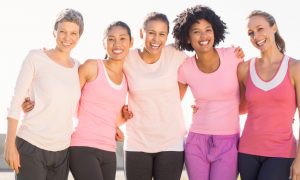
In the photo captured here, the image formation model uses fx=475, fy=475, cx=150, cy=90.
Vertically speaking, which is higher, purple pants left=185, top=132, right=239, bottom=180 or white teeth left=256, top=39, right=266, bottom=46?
white teeth left=256, top=39, right=266, bottom=46

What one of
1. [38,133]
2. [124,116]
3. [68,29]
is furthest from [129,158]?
[68,29]

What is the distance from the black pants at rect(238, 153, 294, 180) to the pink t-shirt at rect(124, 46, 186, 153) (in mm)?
678

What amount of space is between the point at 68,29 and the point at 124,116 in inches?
44.0

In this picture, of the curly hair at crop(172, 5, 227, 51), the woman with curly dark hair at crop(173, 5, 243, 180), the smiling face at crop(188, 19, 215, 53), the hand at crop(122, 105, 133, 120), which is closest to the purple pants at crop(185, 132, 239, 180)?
the woman with curly dark hair at crop(173, 5, 243, 180)

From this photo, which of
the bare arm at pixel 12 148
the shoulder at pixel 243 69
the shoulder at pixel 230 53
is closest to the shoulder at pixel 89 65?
the bare arm at pixel 12 148

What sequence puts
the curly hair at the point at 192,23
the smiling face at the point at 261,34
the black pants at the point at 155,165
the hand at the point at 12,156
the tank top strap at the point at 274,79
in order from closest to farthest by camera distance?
the hand at the point at 12,156, the tank top strap at the point at 274,79, the smiling face at the point at 261,34, the black pants at the point at 155,165, the curly hair at the point at 192,23

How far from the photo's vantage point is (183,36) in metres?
5.31

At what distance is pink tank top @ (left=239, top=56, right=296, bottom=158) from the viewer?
4.46m

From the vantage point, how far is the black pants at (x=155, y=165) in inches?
191

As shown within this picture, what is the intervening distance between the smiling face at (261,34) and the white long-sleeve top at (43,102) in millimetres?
1907

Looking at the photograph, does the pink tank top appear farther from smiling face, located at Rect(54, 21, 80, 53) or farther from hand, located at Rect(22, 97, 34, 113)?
hand, located at Rect(22, 97, 34, 113)

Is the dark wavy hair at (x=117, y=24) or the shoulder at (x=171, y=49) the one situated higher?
the dark wavy hair at (x=117, y=24)

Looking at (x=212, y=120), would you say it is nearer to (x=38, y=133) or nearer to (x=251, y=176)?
(x=251, y=176)

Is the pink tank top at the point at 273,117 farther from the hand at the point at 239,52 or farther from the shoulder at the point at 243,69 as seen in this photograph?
the hand at the point at 239,52
